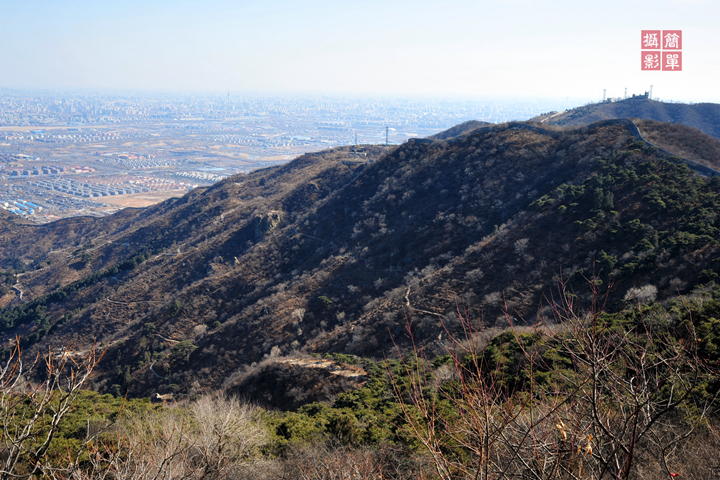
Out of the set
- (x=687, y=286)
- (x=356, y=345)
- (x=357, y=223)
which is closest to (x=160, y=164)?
(x=357, y=223)

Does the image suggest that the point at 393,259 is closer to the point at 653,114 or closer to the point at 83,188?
the point at 653,114

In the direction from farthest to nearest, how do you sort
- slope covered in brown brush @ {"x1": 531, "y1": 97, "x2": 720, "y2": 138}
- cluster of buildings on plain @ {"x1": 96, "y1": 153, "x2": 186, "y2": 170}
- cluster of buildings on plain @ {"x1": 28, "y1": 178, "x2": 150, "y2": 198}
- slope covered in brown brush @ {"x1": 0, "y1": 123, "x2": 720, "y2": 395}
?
cluster of buildings on plain @ {"x1": 96, "y1": 153, "x2": 186, "y2": 170}
cluster of buildings on plain @ {"x1": 28, "y1": 178, "x2": 150, "y2": 198}
slope covered in brown brush @ {"x1": 531, "y1": 97, "x2": 720, "y2": 138}
slope covered in brown brush @ {"x1": 0, "y1": 123, "x2": 720, "y2": 395}

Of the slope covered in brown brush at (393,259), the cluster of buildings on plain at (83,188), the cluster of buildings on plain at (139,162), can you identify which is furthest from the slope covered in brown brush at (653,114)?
the cluster of buildings on plain at (139,162)

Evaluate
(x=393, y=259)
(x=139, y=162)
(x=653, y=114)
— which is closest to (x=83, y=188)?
(x=139, y=162)

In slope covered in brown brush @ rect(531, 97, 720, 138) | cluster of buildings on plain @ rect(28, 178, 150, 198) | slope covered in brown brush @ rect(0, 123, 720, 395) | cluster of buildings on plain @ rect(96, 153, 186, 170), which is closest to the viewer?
slope covered in brown brush @ rect(0, 123, 720, 395)

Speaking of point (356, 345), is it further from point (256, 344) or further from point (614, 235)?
point (614, 235)

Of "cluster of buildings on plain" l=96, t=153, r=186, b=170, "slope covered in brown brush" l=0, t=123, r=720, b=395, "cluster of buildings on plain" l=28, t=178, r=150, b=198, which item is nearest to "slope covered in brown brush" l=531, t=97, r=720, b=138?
"slope covered in brown brush" l=0, t=123, r=720, b=395

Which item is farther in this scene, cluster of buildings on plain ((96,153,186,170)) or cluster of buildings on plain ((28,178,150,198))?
cluster of buildings on plain ((96,153,186,170))

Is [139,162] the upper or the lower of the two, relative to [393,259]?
upper

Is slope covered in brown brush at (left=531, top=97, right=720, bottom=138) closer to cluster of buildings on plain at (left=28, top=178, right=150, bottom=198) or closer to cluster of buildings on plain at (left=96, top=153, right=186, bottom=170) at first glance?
cluster of buildings on plain at (left=28, top=178, right=150, bottom=198)
